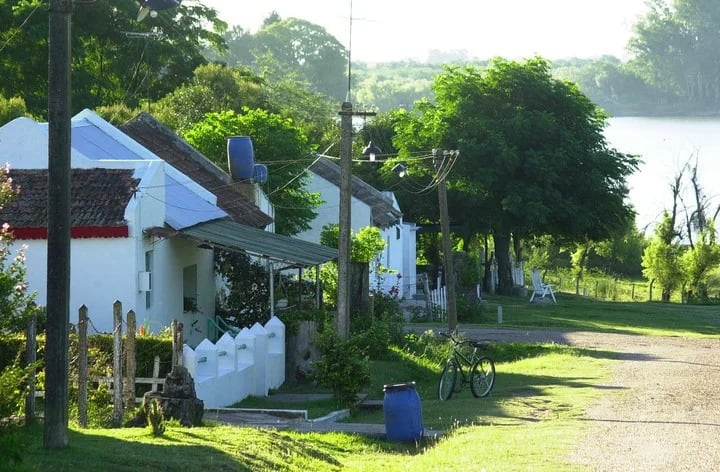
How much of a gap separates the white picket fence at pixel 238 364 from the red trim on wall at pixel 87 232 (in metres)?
3.01

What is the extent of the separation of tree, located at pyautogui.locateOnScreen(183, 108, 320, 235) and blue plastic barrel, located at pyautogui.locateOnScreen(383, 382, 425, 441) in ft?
79.4

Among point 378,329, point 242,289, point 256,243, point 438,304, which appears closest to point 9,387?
point 256,243

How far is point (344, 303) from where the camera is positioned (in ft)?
82.3

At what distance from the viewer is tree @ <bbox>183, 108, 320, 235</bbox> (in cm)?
4209

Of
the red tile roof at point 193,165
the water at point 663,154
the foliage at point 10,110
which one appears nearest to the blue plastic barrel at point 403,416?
the red tile roof at point 193,165

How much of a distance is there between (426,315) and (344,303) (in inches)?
853

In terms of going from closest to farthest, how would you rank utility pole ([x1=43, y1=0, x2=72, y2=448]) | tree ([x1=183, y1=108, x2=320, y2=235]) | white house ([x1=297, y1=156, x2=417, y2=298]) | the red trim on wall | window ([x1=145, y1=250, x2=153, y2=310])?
1. utility pole ([x1=43, y1=0, x2=72, y2=448])
2. the red trim on wall
3. window ([x1=145, y1=250, x2=153, y2=310])
4. tree ([x1=183, y1=108, x2=320, y2=235])
5. white house ([x1=297, y1=156, x2=417, y2=298])

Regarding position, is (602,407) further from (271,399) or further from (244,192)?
(244,192)

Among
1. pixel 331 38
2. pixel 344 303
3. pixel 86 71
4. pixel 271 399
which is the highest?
pixel 331 38

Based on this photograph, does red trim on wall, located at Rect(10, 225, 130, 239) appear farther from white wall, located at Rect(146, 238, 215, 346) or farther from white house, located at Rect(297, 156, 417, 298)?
white house, located at Rect(297, 156, 417, 298)

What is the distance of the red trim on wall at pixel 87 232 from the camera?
79.6 feet

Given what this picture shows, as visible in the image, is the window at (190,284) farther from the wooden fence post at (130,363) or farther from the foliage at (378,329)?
the wooden fence post at (130,363)

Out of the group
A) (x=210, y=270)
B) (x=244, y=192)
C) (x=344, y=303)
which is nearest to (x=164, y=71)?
(x=244, y=192)

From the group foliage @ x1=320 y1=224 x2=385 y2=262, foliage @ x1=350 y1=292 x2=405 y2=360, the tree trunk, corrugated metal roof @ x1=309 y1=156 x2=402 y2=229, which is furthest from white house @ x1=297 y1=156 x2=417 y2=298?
foliage @ x1=320 y1=224 x2=385 y2=262
